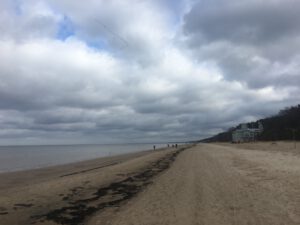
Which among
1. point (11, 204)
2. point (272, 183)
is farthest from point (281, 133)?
point (11, 204)

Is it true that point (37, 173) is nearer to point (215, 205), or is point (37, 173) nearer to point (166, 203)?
point (166, 203)

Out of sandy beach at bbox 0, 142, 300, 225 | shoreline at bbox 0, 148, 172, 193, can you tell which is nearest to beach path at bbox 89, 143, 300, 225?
sandy beach at bbox 0, 142, 300, 225

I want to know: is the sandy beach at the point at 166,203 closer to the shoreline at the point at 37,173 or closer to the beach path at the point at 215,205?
the beach path at the point at 215,205

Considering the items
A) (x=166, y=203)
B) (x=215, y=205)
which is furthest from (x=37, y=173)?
(x=215, y=205)

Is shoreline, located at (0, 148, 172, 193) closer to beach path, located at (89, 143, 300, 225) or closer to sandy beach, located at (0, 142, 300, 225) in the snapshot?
sandy beach, located at (0, 142, 300, 225)

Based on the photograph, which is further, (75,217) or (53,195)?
(53,195)

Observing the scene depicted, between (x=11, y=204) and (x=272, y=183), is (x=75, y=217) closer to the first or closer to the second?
(x=11, y=204)

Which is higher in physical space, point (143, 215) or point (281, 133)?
point (281, 133)

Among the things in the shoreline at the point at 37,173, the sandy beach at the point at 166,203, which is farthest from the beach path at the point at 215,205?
the shoreline at the point at 37,173

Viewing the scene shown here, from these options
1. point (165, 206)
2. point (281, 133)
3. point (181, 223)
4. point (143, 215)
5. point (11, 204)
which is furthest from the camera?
point (281, 133)

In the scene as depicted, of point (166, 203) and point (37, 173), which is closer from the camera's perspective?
point (166, 203)

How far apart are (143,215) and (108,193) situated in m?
6.05

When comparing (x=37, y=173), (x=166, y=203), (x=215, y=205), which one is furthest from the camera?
(x=37, y=173)

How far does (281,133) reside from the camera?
Answer: 11594cm
